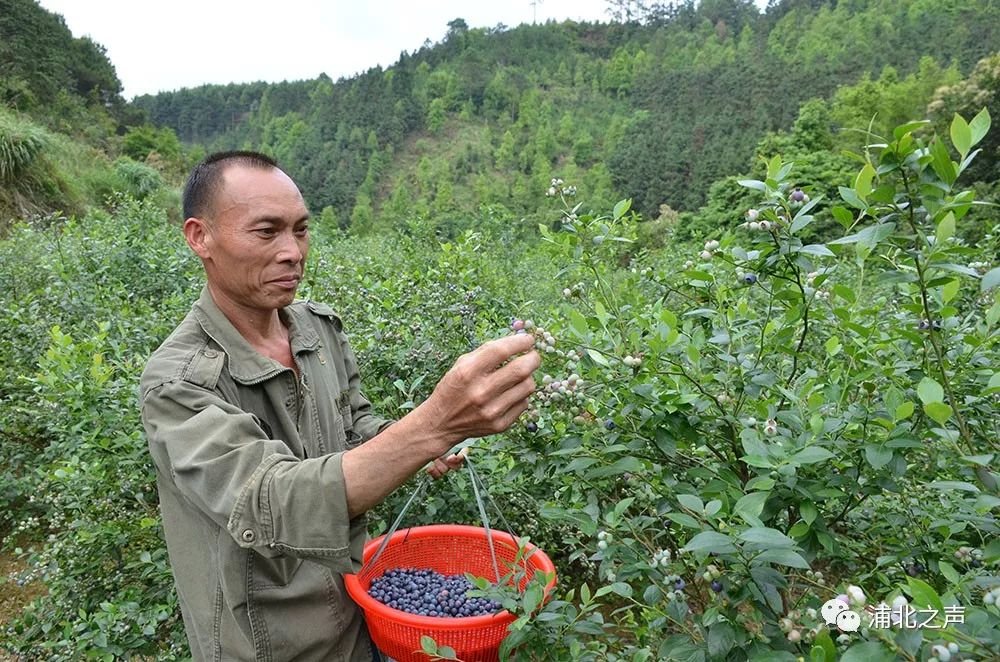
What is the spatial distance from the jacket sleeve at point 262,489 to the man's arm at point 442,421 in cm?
4

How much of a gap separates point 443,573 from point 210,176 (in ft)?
4.21

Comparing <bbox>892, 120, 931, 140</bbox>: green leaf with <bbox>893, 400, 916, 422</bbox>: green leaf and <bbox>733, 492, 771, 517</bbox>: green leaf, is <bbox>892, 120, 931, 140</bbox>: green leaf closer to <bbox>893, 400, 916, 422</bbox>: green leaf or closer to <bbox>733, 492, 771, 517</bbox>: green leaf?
<bbox>893, 400, 916, 422</bbox>: green leaf

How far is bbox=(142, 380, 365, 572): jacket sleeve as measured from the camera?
115 cm

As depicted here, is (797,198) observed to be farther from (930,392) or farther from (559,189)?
(559,189)

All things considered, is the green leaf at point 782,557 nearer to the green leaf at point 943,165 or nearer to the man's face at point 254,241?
the green leaf at point 943,165

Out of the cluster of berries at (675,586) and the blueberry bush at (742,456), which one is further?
the cluster of berries at (675,586)

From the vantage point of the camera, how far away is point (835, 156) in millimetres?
27406

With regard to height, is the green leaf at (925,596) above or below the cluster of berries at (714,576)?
above

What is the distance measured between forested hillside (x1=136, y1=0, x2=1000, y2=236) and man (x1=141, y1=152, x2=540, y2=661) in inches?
964

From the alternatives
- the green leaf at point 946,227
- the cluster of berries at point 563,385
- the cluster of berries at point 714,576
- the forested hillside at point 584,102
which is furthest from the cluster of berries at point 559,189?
the forested hillside at point 584,102

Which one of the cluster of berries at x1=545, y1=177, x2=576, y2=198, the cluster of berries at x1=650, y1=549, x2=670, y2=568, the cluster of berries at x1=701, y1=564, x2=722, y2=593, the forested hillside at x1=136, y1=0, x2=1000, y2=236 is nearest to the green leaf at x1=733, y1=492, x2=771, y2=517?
the cluster of berries at x1=701, y1=564, x2=722, y2=593

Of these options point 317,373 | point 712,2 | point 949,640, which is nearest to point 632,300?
point 317,373

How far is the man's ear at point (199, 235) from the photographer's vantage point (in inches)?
66.5

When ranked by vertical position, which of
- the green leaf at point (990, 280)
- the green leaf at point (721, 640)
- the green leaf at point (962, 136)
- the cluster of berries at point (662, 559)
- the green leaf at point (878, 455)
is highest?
the green leaf at point (962, 136)
